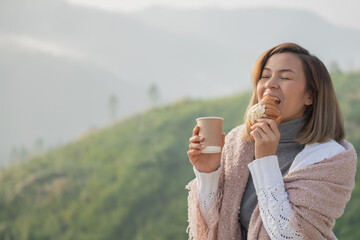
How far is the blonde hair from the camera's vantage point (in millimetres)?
1667

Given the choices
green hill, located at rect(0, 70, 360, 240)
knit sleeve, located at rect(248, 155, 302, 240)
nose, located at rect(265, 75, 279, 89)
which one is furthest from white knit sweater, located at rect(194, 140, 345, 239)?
green hill, located at rect(0, 70, 360, 240)

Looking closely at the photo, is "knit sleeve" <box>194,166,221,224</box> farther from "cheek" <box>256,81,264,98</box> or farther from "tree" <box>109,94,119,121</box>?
"tree" <box>109,94,119,121</box>

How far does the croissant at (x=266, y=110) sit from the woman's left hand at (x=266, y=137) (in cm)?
4

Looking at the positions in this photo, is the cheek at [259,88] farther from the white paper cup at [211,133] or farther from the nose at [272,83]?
the white paper cup at [211,133]

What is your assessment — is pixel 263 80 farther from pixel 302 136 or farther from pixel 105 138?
pixel 105 138

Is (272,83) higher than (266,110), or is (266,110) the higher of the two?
(272,83)

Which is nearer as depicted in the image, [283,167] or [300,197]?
[300,197]

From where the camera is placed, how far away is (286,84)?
1.68 m

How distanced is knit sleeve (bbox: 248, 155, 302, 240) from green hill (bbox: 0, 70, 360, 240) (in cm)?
666

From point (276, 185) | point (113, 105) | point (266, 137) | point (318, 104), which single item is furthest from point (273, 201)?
point (113, 105)

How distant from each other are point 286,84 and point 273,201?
522 millimetres

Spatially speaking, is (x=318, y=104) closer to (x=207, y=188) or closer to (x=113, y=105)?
(x=207, y=188)

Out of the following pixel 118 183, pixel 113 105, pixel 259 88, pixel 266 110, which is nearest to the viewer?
pixel 266 110

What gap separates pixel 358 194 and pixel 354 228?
71 cm
